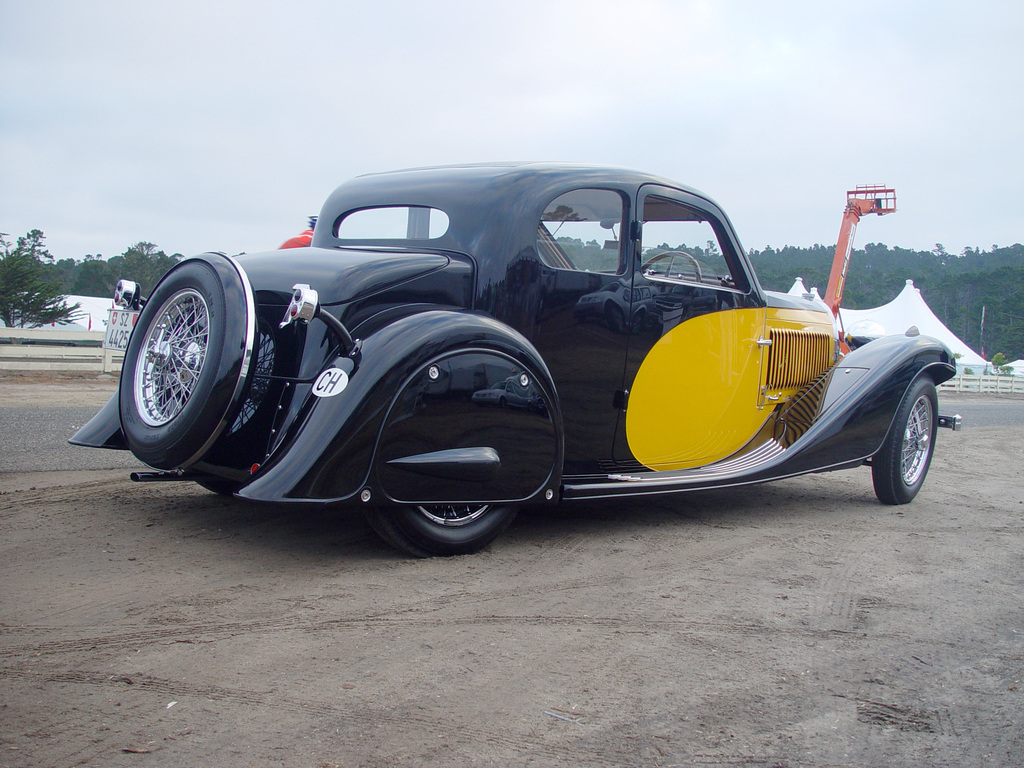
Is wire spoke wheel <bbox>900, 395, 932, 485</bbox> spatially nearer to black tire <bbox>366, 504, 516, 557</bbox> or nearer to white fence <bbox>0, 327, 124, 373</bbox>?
black tire <bbox>366, 504, 516, 557</bbox>

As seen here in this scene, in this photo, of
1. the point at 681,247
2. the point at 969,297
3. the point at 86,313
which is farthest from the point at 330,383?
the point at 969,297

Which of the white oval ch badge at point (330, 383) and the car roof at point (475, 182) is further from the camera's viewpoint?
the car roof at point (475, 182)

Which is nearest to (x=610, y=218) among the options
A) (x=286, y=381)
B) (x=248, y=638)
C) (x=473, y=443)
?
(x=473, y=443)

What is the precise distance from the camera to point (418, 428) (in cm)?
317

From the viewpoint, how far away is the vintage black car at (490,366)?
3.12 metres

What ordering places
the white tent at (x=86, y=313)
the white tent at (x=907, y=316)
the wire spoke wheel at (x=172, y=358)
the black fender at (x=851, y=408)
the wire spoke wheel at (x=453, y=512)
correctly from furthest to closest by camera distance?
1. the white tent at (x=907, y=316)
2. the white tent at (x=86, y=313)
3. the black fender at (x=851, y=408)
4. the wire spoke wheel at (x=453, y=512)
5. the wire spoke wheel at (x=172, y=358)

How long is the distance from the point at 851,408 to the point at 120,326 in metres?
4.22

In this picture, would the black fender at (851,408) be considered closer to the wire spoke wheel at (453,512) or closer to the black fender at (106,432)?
the wire spoke wheel at (453,512)

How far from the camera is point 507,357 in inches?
134

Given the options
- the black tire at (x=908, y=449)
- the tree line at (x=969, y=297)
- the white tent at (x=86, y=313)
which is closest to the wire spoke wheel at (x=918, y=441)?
the black tire at (x=908, y=449)

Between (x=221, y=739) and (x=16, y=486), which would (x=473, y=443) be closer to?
(x=221, y=739)

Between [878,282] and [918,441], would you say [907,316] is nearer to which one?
[918,441]

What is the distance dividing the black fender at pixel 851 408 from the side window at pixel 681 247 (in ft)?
3.12

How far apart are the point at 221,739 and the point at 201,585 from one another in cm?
116
